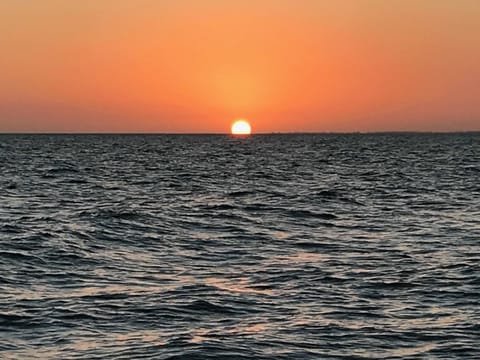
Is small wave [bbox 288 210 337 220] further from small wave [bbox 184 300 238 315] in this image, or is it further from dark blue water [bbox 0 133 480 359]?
small wave [bbox 184 300 238 315]

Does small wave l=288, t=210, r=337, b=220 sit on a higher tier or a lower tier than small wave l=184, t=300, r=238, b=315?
lower

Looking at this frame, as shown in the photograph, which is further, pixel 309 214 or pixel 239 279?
pixel 309 214

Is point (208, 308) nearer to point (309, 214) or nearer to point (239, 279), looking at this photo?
point (239, 279)

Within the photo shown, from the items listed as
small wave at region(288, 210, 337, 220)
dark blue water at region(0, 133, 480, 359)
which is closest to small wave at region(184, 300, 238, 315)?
dark blue water at region(0, 133, 480, 359)

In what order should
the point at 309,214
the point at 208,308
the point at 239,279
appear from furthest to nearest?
the point at 309,214, the point at 239,279, the point at 208,308

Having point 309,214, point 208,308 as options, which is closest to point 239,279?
point 208,308

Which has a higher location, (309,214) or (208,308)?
(208,308)

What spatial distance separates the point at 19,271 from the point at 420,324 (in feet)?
32.7

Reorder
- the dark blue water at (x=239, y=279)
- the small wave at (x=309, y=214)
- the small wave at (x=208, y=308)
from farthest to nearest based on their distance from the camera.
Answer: the small wave at (x=309, y=214), the small wave at (x=208, y=308), the dark blue water at (x=239, y=279)

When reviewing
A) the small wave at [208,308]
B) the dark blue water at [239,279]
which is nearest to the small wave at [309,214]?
the dark blue water at [239,279]

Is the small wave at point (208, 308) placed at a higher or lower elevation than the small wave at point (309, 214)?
higher

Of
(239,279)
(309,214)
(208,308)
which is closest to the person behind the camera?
(208,308)

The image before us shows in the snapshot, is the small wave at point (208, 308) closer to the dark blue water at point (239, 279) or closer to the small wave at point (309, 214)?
the dark blue water at point (239, 279)

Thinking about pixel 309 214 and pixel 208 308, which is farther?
pixel 309 214
